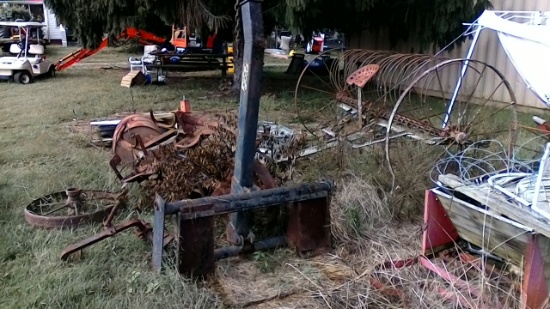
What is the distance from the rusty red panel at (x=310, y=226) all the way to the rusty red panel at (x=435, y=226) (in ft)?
1.98

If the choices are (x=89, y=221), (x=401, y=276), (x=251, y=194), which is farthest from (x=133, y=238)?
(x=401, y=276)

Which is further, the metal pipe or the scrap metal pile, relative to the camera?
the scrap metal pile

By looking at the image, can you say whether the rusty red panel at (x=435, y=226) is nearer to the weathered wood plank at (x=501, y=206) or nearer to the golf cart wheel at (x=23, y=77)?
the weathered wood plank at (x=501, y=206)

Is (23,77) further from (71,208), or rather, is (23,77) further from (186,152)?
(186,152)

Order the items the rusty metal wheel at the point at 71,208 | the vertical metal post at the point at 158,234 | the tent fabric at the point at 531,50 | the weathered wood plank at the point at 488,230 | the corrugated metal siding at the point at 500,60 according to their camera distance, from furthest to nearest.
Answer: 1. the corrugated metal siding at the point at 500,60
2. the tent fabric at the point at 531,50
3. the rusty metal wheel at the point at 71,208
4. the vertical metal post at the point at 158,234
5. the weathered wood plank at the point at 488,230

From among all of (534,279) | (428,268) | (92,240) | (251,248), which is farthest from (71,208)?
(534,279)

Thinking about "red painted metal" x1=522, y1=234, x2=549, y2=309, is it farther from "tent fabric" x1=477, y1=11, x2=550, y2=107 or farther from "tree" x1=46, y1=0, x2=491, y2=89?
"tree" x1=46, y1=0, x2=491, y2=89

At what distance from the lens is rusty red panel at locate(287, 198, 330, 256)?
10.5 feet

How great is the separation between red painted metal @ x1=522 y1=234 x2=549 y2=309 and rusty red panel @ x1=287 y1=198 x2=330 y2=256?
1.20 meters

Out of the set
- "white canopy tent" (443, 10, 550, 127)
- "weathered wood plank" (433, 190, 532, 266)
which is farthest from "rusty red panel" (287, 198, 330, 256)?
"white canopy tent" (443, 10, 550, 127)

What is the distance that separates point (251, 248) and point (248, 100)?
90 centimetres

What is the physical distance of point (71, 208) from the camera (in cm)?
373

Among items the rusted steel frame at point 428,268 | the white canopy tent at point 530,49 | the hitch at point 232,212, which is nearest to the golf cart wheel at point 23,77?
the white canopy tent at point 530,49

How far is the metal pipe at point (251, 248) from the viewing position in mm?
3025
